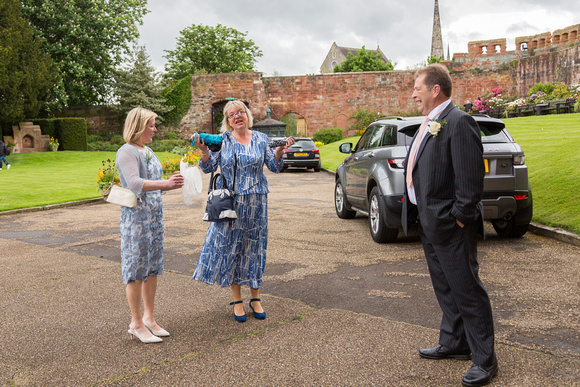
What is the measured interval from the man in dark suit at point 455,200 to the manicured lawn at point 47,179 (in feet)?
41.3

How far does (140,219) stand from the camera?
167 inches

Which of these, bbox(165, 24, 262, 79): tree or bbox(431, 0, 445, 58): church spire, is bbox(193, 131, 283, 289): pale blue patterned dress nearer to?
bbox(165, 24, 262, 79): tree

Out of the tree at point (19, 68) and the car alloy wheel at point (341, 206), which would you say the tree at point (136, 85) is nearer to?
the tree at point (19, 68)

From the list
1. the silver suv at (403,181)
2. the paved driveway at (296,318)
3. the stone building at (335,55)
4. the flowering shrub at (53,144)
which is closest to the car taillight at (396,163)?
the silver suv at (403,181)

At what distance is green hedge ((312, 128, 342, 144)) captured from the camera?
142ft

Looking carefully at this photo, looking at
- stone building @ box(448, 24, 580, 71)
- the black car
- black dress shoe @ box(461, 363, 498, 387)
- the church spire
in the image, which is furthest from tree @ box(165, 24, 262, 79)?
black dress shoe @ box(461, 363, 498, 387)

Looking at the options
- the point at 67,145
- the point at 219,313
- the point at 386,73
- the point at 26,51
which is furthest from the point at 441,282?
the point at 386,73

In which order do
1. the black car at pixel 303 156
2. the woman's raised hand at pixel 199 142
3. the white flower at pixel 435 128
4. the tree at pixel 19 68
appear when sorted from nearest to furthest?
the white flower at pixel 435 128 → the woman's raised hand at pixel 199 142 → the black car at pixel 303 156 → the tree at pixel 19 68

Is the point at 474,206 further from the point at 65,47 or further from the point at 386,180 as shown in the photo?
the point at 65,47

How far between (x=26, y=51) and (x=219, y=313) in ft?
103

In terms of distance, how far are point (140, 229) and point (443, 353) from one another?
2.44 meters

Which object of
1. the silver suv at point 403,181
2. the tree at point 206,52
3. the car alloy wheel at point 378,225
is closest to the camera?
the silver suv at point 403,181

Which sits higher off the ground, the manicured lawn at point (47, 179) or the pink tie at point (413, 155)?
the pink tie at point (413, 155)

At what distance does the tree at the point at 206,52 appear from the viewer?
57.3 metres
